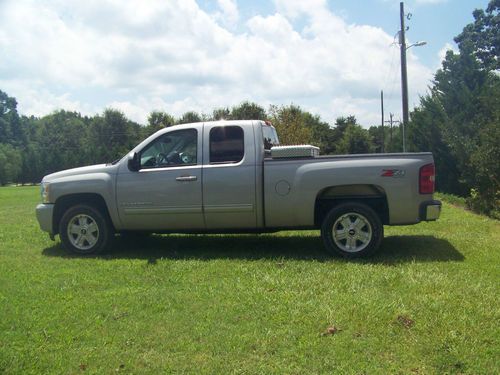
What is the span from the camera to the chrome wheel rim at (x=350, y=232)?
7117 millimetres

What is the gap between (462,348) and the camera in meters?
3.98

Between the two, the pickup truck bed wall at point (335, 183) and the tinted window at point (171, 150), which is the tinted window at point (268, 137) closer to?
the pickup truck bed wall at point (335, 183)

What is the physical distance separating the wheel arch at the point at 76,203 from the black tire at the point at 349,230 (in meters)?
3.26

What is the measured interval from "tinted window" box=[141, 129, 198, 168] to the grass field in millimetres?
1374

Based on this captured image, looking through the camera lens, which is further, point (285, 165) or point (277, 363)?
point (285, 165)

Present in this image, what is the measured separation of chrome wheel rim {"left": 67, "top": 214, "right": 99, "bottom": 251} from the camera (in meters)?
7.93

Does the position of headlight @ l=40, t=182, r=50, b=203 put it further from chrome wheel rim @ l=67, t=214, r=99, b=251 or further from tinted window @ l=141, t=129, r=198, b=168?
tinted window @ l=141, t=129, r=198, b=168

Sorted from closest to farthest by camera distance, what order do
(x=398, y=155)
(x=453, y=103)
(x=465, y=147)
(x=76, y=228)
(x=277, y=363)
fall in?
1. (x=277, y=363)
2. (x=398, y=155)
3. (x=76, y=228)
4. (x=465, y=147)
5. (x=453, y=103)

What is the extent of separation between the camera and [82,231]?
7941mm

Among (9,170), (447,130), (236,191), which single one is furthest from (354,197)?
(9,170)

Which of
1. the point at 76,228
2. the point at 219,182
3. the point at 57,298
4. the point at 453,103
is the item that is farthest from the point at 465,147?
the point at 57,298

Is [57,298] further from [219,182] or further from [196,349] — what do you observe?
[219,182]

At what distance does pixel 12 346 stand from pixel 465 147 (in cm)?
1405

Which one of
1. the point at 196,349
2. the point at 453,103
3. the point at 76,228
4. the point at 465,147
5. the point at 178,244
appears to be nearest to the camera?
the point at 196,349
